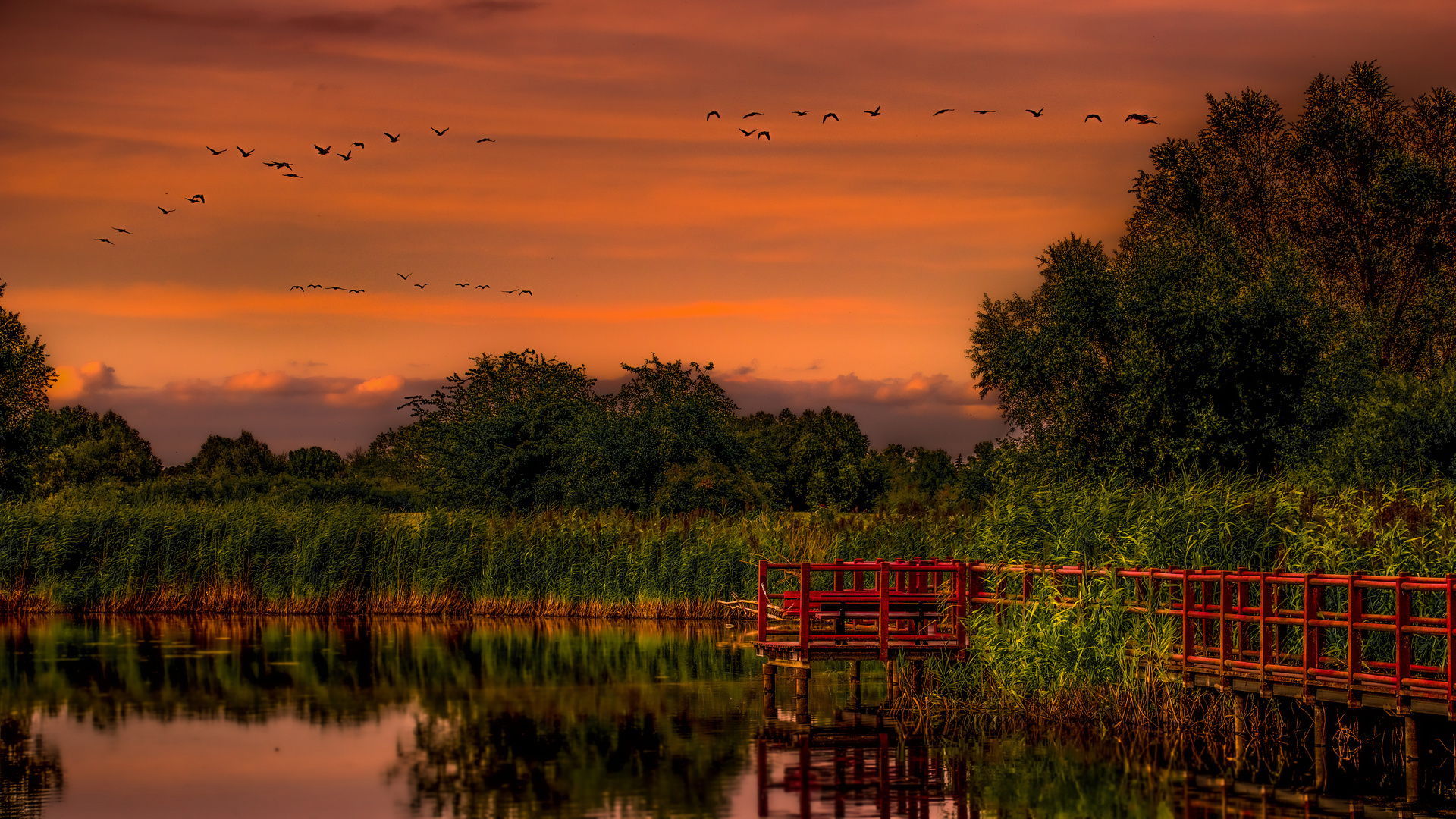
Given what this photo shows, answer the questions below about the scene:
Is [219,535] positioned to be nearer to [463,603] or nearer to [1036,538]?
[463,603]

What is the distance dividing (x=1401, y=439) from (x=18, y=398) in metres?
57.3

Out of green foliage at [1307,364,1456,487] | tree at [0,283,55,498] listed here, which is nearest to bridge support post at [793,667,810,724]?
green foliage at [1307,364,1456,487]

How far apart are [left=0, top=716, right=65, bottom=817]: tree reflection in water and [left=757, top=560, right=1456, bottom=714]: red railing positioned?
10686 mm

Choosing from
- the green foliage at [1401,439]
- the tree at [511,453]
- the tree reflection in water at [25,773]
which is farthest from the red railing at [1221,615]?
the tree at [511,453]

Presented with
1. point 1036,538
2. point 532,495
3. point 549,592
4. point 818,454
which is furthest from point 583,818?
point 818,454

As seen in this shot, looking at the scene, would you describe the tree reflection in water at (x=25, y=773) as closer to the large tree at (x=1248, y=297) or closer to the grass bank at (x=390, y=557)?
the grass bank at (x=390, y=557)

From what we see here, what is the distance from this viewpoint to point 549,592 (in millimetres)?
44344

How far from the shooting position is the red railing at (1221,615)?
17.5 m

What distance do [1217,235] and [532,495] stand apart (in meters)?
28.3

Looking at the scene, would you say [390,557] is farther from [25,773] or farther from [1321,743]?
[1321,743]

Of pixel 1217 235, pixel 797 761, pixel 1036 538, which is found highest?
pixel 1217 235

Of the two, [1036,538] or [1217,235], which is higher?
[1217,235]

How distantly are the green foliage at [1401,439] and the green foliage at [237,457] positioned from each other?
95.3 m

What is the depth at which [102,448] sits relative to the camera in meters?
118
